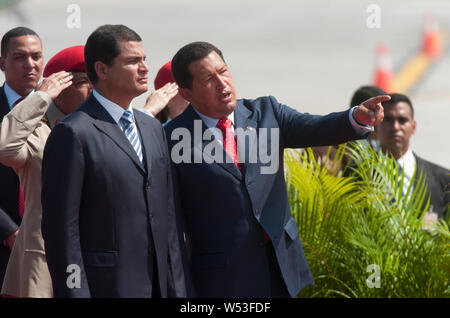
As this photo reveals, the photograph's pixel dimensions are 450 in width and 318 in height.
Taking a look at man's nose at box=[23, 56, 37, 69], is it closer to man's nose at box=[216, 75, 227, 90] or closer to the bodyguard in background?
the bodyguard in background

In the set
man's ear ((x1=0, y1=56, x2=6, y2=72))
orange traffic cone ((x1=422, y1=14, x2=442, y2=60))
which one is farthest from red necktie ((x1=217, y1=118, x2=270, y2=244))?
orange traffic cone ((x1=422, y1=14, x2=442, y2=60))

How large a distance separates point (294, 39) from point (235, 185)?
44.5ft

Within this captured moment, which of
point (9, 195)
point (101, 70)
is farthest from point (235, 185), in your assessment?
point (9, 195)

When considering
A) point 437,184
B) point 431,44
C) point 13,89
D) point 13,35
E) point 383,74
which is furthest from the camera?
point 431,44

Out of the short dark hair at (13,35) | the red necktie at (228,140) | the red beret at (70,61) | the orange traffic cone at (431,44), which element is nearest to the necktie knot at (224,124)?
the red necktie at (228,140)

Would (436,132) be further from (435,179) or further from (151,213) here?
(151,213)

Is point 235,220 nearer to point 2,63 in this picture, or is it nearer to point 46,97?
point 46,97

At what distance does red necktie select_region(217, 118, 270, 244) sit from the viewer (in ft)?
13.8

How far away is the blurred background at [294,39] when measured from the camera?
1453 centimetres

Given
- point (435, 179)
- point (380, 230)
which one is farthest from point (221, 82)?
point (435, 179)

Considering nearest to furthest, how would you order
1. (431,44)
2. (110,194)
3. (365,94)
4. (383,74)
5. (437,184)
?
(110,194)
(437,184)
(365,94)
(383,74)
(431,44)

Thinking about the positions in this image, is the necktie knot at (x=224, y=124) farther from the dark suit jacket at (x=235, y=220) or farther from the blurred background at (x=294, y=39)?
the blurred background at (x=294, y=39)

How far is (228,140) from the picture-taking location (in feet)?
13.9

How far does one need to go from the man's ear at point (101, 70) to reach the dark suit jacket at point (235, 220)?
45cm
